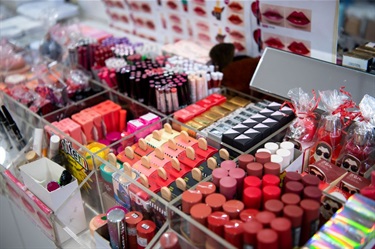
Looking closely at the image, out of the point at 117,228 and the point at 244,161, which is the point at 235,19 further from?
the point at 117,228

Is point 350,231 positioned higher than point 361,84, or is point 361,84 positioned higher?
point 361,84

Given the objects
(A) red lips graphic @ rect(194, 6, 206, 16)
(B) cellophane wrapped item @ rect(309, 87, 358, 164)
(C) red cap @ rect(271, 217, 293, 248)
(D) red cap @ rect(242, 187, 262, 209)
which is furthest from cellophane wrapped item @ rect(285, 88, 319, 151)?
(A) red lips graphic @ rect(194, 6, 206, 16)

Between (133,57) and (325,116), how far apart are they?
1119mm

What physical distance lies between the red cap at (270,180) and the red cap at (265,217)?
12 cm

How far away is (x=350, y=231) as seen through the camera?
109 centimetres

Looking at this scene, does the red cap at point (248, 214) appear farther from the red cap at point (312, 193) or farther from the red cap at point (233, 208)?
the red cap at point (312, 193)

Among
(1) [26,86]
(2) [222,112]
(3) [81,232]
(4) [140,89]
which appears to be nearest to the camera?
(3) [81,232]

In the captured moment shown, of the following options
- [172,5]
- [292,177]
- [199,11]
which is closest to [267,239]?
[292,177]

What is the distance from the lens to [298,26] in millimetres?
1890

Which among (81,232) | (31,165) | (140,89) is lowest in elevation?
(81,232)

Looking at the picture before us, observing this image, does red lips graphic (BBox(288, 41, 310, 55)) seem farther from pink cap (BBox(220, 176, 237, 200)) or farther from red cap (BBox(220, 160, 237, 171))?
pink cap (BBox(220, 176, 237, 200))

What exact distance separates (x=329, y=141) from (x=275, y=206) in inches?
17.8

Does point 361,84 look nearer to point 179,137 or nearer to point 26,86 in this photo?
point 179,137

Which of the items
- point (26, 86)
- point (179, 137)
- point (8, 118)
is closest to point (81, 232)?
point (179, 137)
